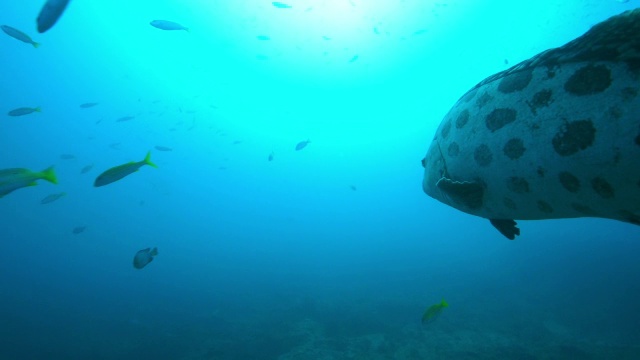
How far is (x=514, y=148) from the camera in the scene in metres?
1.79

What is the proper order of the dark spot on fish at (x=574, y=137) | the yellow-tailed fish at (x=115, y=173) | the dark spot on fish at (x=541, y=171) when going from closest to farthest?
the dark spot on fish at (x=574, y=137)
the dark spot on fish at (x=541, y=171)
the yellow-tailed fish at (x=115, y=173)

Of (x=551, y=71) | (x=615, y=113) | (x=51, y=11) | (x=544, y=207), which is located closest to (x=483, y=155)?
(x=544, y=207)

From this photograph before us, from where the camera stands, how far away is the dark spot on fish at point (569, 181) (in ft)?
5.22

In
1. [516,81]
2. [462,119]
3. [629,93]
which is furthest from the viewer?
[462,119]

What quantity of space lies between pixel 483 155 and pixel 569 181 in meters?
0.48

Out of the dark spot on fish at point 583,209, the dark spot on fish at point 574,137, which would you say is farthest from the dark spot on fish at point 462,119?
the dark spot on fish at point 583,209

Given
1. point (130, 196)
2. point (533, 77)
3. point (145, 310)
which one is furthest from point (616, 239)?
point (130, 196)

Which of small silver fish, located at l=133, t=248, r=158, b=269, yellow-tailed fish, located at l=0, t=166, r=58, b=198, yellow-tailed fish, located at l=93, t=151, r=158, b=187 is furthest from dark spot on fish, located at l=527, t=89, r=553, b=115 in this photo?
small silver fish, located at l=133, t=248, r=158, b=269

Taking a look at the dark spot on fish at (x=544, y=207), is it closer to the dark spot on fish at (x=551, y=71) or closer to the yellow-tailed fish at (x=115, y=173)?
the dark spot on fish at (x=551, y=71)

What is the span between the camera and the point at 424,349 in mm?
10672

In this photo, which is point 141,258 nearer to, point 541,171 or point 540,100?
point 541,171

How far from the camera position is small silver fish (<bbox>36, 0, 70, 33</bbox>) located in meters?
3.52

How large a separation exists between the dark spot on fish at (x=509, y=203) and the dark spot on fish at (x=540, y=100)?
56cm

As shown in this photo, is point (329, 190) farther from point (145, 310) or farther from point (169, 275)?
point (145, 310)
